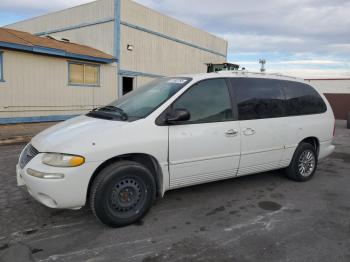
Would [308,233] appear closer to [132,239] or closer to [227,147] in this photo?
[227,147]

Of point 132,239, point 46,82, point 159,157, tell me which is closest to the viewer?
point 132,239

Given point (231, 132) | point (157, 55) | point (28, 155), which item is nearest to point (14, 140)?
point (28, 155)

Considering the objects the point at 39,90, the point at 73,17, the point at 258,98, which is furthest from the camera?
the point at 73,17

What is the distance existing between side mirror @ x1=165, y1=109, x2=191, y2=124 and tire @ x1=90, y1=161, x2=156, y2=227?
2.12 ft

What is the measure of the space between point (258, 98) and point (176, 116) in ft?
5.39

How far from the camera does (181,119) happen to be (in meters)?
3.62

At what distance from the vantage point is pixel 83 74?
43.6 feet

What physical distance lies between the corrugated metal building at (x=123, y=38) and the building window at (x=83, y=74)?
1.03 ft

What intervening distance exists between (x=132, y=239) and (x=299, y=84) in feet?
12.8

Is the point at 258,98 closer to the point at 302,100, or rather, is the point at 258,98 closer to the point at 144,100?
the point at 302,100

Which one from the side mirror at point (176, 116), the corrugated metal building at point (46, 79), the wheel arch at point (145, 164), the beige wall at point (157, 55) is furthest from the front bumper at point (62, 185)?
the beige wall at point (157, 55)

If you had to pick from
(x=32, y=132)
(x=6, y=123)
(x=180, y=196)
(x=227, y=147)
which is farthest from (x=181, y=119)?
(x=6, y=123)

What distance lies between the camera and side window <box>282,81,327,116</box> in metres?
5.03

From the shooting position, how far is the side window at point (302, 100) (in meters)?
5.03
